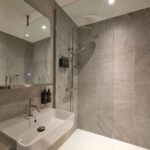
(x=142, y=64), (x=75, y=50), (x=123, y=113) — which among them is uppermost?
(x=75, y=50)

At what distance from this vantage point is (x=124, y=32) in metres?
1.93

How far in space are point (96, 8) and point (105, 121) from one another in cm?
198

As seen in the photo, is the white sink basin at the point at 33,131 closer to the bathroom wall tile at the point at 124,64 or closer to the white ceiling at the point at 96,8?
the bathroom wall tile at the point at 124,64

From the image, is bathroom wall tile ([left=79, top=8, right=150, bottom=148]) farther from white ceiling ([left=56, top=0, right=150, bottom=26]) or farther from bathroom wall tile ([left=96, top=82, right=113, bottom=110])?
white ceiling ([left=56, top=0, right=150, bottom=26])

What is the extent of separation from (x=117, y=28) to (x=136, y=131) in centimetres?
178

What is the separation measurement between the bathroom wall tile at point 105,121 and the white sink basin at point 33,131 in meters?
1.01

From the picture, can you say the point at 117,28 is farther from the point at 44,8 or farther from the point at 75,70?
the point at 44,8

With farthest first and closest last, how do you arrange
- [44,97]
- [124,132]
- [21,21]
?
[124,132], [44,97], [21,21]

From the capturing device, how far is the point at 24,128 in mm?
1030

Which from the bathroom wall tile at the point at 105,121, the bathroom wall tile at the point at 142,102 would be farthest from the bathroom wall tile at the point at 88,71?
the bathroom wall tile at the point at 142,102

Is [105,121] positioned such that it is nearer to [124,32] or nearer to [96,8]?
[124,32]

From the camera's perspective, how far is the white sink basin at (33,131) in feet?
2.51

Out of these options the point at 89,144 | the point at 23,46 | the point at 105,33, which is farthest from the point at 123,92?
the point at 23,46

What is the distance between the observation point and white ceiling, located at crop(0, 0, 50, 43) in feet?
3.33
